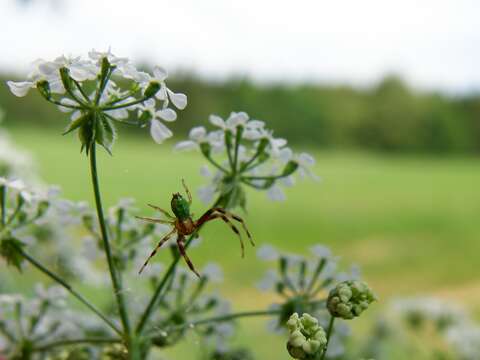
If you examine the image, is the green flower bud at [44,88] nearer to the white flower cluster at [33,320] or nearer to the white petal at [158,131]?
the white petal at [158,131]

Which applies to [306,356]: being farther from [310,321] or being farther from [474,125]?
[474,125]

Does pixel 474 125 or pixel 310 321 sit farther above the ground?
pixel 474 125

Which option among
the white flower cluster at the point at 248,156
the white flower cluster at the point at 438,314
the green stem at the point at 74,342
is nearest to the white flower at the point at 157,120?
the white flower cluster at the point at 248,156

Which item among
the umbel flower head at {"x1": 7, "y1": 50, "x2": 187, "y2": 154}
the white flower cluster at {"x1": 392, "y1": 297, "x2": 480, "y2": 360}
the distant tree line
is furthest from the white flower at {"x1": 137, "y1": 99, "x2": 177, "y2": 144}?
the distant tree line

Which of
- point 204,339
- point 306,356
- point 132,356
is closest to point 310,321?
point 306,356

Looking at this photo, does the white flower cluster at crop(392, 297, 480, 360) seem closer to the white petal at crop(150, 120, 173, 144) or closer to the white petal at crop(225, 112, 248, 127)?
the white petal at crop(225, 112, 248, 127)

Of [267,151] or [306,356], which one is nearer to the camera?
[306,356]
